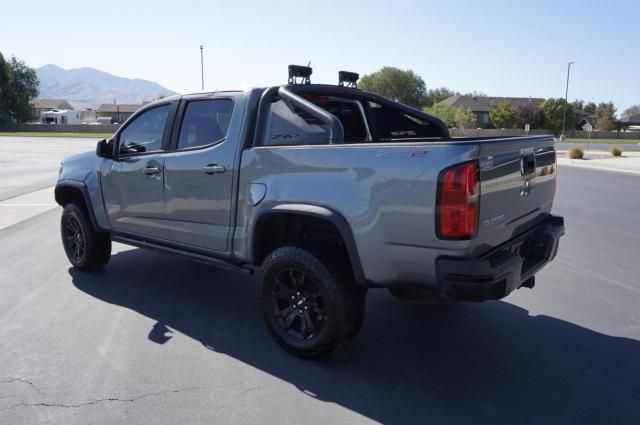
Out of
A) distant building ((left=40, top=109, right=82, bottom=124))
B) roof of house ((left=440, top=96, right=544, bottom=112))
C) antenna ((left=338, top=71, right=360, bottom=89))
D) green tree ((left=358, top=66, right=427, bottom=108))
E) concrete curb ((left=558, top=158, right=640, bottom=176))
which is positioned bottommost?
concrete curb ((left=558, top=158, right=640, bottom=176))

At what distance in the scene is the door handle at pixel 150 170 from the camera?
466cm

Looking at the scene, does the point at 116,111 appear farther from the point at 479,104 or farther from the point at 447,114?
the point at 447,114

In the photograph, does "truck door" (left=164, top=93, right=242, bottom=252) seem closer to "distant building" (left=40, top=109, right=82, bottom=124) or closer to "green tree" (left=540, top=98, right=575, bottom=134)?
"green tree" (left=540, top=98, right=575, bottom=134)

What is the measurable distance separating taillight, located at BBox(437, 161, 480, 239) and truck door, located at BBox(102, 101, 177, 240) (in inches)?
107

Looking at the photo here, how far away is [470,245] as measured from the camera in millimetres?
2973

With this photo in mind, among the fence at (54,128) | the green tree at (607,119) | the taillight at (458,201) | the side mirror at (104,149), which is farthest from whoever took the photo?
the green tree at (607,119)

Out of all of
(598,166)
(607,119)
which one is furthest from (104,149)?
(607,119)

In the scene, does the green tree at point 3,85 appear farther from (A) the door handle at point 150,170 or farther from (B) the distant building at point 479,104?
(A) the door handle at point 150,170

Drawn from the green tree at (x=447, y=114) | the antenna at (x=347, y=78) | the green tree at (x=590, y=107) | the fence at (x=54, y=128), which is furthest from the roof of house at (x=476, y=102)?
the antenna at (x=347, y=78)

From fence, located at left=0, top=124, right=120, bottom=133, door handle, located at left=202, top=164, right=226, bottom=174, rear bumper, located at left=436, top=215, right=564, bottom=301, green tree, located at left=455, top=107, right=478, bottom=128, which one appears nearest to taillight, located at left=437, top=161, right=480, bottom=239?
rear bumper, located at left=436, top=215, right=564, bottom=301

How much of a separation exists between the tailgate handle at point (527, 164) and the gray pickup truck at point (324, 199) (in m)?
0.01

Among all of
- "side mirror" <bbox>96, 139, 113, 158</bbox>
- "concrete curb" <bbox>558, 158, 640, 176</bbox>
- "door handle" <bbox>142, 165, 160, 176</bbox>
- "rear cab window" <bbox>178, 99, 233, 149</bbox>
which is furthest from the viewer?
"concrete curb" <bbox>558, 158, 640, 176</bbox>

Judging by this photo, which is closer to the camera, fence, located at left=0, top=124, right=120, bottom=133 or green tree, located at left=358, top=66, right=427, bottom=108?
fence, located at left=0, top=124, right=120, bottom=133

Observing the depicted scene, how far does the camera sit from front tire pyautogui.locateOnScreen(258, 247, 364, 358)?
135 inches
